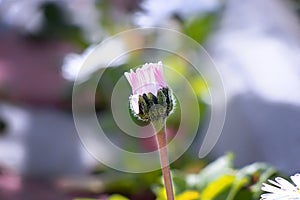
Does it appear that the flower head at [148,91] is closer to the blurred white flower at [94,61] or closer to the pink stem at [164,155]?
the pink stem at [164,155]

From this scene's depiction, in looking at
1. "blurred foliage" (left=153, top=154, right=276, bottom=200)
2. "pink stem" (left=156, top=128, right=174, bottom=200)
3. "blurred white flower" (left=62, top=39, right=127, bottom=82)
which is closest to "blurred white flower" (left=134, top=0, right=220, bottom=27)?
"blurred white flower" (left=62, top=39, right=127, bottom=82)

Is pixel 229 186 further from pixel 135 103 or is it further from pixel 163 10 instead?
pixel 163 10

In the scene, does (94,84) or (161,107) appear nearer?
(161,107)

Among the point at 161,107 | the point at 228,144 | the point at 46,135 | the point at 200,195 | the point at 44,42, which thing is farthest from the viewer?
the point at 44,42

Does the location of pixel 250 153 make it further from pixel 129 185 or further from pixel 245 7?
pixel 245 7

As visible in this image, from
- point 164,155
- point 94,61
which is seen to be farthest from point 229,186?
point 94,61

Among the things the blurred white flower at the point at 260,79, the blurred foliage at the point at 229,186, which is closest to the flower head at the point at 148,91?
the blurred foliage at the point at 229,186

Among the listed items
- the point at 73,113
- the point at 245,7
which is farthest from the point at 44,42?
the point at 245,7
